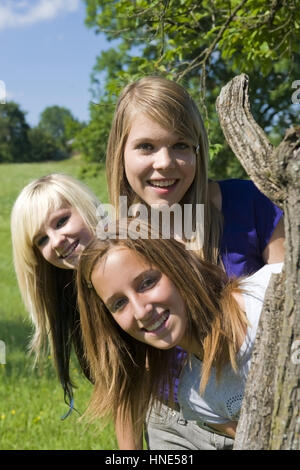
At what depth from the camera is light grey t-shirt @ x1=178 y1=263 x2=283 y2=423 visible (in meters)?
1.91

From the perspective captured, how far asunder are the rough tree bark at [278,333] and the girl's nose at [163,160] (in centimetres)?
79

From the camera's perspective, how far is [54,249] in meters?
2.62

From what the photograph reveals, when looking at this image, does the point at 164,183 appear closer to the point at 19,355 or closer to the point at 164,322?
the point at 164,322

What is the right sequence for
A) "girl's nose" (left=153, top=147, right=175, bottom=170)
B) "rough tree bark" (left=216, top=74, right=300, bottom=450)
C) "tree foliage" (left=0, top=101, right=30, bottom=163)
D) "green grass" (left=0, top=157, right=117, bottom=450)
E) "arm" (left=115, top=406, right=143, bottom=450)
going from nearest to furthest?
"rough tree bark" (left=216, top=74, right=300, bottom=450)
"girl's nose" (left=153, top=147, right=175, bottom=170)
"arm" (left=115, top=406, right=143, bottom=450)
"green grass" (left=0, top=157, right=117, bottom=450)
"tree foliage" (left=0, top=101, right=30, bottom=163)

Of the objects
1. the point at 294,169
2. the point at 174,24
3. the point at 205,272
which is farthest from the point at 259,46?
the point at 294,169

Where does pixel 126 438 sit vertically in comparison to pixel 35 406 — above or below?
above

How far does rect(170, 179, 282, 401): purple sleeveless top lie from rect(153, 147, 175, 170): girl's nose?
299mm

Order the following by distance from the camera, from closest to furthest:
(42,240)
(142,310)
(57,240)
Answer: (142,310) → (57,240) → (42,240)

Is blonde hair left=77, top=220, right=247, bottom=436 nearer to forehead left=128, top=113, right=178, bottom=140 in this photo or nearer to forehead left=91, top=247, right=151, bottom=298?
forehead left=91, top=247, right=151, bottom=298

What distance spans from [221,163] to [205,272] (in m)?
11.3

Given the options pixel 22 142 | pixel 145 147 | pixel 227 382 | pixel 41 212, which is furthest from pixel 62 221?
pixel 22 142

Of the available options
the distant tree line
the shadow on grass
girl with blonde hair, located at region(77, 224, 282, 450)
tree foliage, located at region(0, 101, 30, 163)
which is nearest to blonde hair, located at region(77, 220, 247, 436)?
girl with blonde hair, located at region(77, 224, 282, 450)

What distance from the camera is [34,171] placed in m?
28.9

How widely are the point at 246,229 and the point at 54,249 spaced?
0.78 metres
